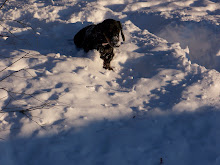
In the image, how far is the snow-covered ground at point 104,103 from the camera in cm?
232

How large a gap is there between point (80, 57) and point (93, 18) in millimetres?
A: 2316

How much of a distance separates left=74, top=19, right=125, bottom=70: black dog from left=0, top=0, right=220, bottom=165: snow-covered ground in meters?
0.19

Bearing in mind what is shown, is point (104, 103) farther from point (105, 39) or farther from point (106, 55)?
point (105, 39)

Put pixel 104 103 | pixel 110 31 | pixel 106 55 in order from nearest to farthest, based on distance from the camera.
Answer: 1. pixel 104 103
2. pixel 110 31
3. pixel 106 55

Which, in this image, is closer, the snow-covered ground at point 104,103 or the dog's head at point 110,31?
the snow-covered ground at point 104,103

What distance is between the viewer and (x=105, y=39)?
3.86 meters

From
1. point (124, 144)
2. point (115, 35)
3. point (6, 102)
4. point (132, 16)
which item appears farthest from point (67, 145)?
point (132, 16)

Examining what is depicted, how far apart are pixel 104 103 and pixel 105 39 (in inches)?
54.1

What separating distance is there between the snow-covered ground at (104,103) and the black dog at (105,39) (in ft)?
0.61

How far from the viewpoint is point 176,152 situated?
2.41 meters

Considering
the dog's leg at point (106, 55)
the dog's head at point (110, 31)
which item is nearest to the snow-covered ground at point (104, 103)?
the dog's leg at point (106, 55)

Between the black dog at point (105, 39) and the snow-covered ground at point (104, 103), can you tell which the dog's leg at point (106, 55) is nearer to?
the black dog at point (105, 39)

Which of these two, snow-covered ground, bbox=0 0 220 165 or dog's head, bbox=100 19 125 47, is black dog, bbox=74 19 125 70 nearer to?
dog's head, bbox=100 19 125 47

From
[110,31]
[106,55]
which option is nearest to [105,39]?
[110,31]
